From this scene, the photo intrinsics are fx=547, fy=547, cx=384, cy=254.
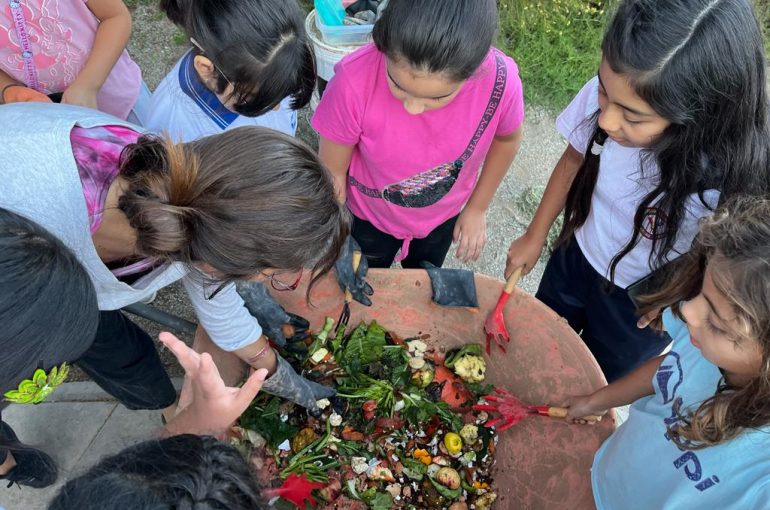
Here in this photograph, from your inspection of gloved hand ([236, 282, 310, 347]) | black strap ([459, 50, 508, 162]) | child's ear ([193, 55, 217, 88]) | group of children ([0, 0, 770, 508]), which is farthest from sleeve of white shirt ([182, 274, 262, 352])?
black strap ([459, 50, 508, 162])

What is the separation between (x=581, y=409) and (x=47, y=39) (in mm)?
1872

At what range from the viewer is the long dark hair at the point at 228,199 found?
40.0 inches

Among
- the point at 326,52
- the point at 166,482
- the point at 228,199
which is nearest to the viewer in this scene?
the point at 166,482

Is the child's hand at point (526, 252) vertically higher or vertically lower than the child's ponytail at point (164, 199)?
lower

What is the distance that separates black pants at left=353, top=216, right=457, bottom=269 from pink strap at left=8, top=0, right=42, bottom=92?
3.60 ft

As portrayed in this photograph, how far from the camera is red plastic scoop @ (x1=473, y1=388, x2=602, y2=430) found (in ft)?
5.42

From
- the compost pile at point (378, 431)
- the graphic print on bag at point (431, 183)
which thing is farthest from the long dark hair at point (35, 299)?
the graphic print on bag at point (431, 183)

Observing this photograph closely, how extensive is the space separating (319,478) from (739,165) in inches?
55.8

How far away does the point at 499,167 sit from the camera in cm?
188

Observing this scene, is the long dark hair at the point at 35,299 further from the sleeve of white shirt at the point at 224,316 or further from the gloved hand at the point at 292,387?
the gloved hand at the point at 292,387

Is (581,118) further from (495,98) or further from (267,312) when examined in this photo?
(267,312)

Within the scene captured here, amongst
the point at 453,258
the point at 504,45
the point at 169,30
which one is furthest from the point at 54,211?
the point at 504,45

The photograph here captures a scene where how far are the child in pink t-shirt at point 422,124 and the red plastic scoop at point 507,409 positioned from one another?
544 millimetres

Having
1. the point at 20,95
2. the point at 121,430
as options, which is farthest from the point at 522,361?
the point at 20,95
